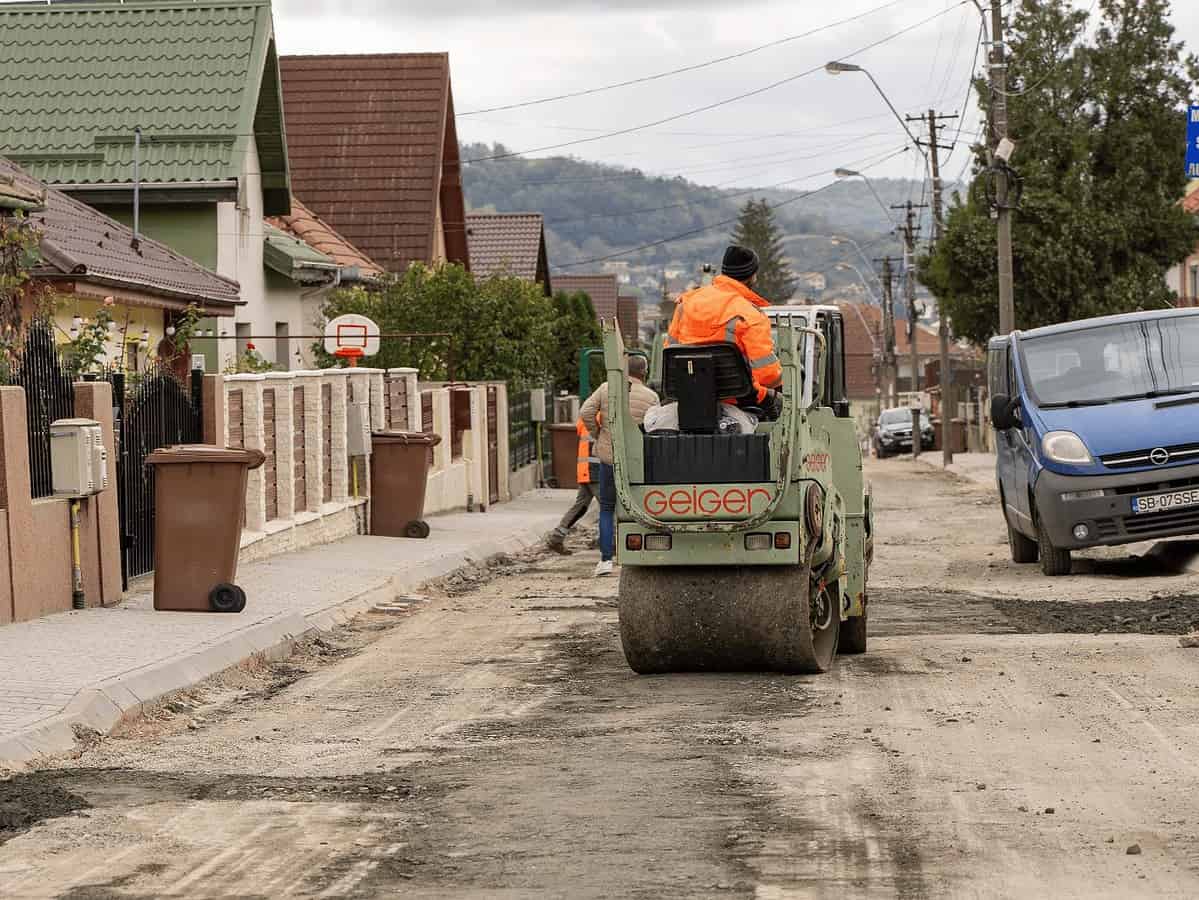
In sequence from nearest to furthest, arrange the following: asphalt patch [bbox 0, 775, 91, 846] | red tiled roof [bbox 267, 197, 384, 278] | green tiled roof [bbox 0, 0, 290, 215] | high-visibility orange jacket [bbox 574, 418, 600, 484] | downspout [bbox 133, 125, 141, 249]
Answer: asphalt patch [bbox 0, 775, 91, 846], high-visibility orange jacket [bbox 574, 418, 600, 484], downspout [bbox 133, 125, 141, 249], green tiled roof [bbox 0, 0, 290, 215], red tiled roof [bbox 267, 197, 384, 278]

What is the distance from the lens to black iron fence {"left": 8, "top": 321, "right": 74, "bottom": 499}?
13.6m

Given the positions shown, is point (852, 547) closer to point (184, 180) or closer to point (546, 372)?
point (184, 180)

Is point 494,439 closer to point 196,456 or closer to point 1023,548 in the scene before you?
point 1023,548

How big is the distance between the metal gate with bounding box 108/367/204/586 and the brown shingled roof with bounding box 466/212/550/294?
36.7 metres

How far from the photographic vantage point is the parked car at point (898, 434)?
229ft

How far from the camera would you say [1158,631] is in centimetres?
1288

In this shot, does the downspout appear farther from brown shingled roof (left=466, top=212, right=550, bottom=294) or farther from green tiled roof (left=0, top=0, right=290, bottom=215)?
brown shingled roof (left=466, top=212, right=550, bottom=294)

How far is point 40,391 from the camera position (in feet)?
45.4

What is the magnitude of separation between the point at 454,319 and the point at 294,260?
2619 millimetres

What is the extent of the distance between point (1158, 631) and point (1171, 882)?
6928 millimetres

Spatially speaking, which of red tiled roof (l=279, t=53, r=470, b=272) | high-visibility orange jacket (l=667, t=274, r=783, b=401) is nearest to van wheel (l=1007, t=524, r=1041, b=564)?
high-visibility orange jacket (l=667, t=274, r=783, b=401)

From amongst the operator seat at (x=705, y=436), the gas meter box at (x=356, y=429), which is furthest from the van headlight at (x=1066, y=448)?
the gas meter box at (x=356, y=429)

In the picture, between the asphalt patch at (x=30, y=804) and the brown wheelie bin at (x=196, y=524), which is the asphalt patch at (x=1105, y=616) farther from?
the asphalt patch at (x=30, y=804)

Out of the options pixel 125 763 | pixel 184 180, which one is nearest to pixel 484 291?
pixel 184 180
